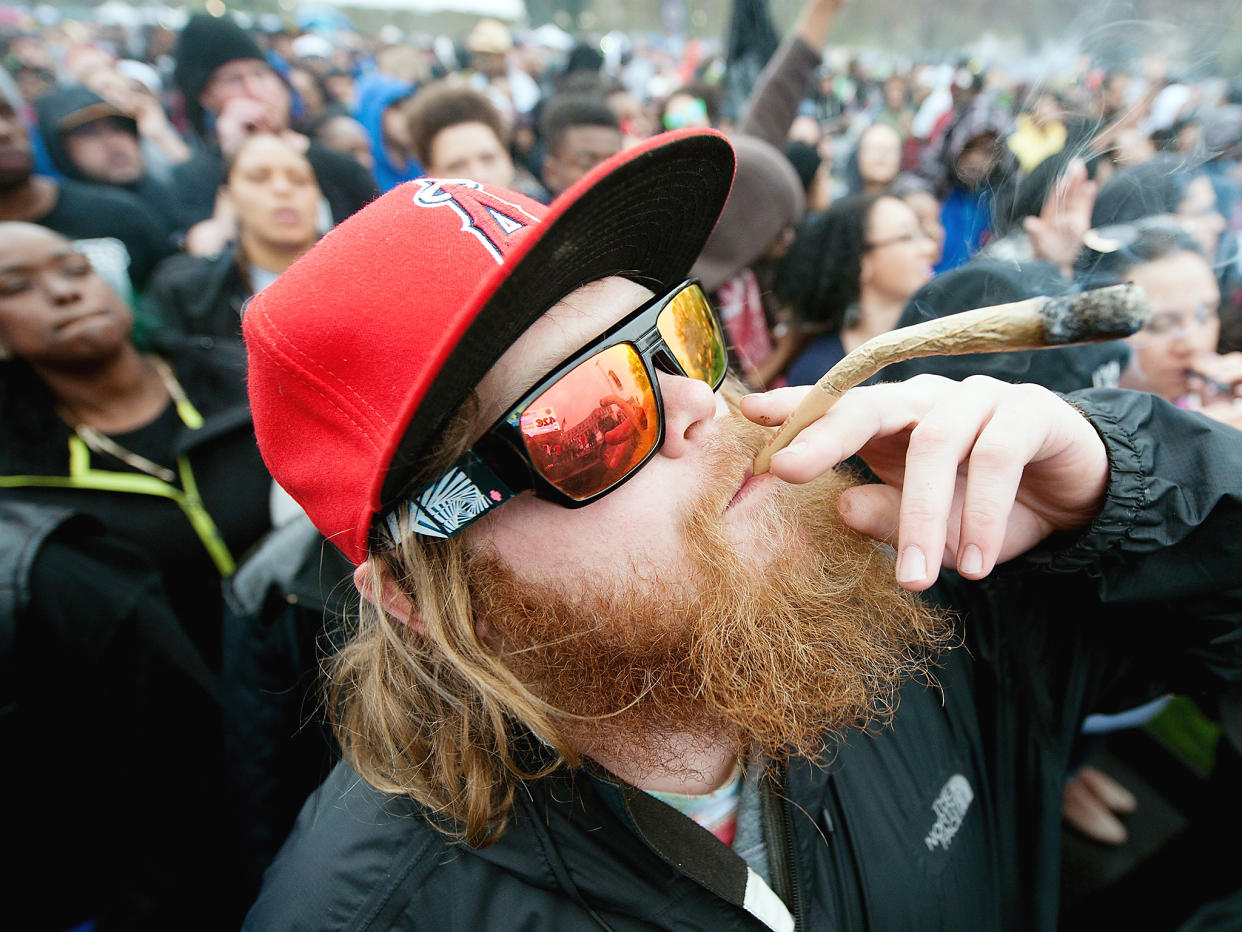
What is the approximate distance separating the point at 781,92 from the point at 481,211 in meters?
3.63

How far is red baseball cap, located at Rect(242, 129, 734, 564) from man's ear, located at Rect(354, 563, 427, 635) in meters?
0.09

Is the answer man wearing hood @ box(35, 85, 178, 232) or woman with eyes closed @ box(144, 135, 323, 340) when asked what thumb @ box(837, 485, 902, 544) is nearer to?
woman with eyes closed @ box(144, 135, 323, 340)

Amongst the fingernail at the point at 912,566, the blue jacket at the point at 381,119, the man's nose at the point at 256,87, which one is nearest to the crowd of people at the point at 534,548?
the fingernail at the point at 912,566

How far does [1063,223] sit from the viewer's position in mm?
1958

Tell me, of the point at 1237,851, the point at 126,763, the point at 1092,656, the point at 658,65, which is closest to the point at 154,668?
the point at 126,763

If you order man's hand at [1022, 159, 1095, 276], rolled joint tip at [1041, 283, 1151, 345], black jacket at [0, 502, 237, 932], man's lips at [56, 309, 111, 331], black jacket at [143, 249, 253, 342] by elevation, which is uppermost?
rolled joint tip at [1041, 283, 1151, 345]

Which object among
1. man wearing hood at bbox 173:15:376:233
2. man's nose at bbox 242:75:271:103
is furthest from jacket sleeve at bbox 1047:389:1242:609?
man's nose at bbox 242:75:271:103

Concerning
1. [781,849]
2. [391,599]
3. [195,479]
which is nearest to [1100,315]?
[781,849]

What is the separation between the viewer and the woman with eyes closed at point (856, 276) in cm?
345

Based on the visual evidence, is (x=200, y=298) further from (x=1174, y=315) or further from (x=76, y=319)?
(x=1174, y=315)

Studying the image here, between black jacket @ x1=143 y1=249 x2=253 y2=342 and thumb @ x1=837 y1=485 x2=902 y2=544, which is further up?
thumb @ x1=837 y1=485 x2=902 y2=544

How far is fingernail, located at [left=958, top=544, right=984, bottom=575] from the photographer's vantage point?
3.18 ft

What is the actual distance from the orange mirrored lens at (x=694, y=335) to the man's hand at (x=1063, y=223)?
3.46ft

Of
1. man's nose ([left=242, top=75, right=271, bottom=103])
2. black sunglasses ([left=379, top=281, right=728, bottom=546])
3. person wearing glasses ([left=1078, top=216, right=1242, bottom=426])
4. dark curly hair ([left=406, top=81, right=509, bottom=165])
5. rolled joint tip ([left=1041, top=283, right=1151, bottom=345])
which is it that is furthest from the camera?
man's nose ([left=242, top=75, right=271, bottom=103])
